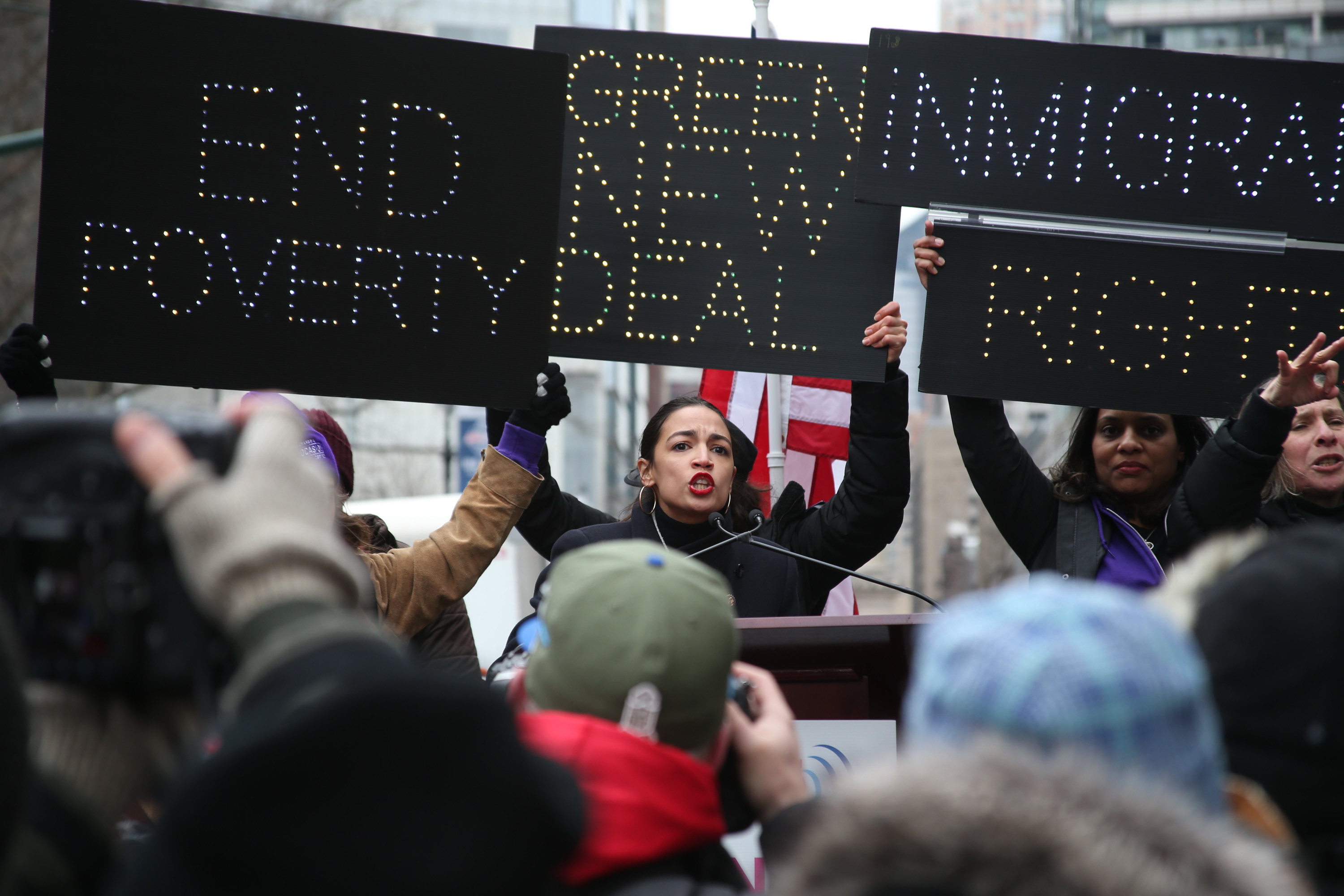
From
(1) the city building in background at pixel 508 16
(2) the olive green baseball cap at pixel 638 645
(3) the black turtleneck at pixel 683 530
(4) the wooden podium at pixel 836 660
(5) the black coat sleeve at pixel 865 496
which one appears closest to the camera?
(2) the olive green baseball cap at pixel 638 645

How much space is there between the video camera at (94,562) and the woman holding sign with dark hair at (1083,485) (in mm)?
2708

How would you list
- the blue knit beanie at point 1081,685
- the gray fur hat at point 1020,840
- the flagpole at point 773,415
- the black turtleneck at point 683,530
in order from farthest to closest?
the flagpole at point 773,415
the black turtleneck at point 683,530
the blue knit beanie at point 1081,685
the gray fur hat at point 1020,840

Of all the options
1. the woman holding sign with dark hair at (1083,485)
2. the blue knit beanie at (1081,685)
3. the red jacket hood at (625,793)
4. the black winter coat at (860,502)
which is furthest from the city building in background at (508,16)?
the blue knit beanie at (1081,685)

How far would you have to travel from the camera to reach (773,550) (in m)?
3.98

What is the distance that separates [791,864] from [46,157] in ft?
9.91

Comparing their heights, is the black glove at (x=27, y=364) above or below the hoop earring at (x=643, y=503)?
above

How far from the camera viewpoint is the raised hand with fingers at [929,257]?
374 cm

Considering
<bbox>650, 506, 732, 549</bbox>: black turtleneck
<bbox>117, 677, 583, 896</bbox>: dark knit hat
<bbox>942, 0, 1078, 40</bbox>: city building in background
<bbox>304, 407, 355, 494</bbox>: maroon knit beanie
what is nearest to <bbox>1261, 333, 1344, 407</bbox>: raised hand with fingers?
<bbox>650, 506, 732, 549</bbox>: black turtleneck

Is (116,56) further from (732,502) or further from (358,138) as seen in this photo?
(732,502)

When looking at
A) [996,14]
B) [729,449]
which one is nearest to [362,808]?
[729,449]

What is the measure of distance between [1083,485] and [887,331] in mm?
739

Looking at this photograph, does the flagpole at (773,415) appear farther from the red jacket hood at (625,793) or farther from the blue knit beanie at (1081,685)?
the blue knit beanie at (1081,685)

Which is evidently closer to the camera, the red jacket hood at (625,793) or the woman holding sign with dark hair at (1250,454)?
the red jacket hood at (625,793)

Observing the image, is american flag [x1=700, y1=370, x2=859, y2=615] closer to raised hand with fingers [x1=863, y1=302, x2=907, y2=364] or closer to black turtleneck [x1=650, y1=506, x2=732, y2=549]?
black turtleneck [x1=650, y1=506, x2=732, y2=549]
